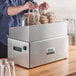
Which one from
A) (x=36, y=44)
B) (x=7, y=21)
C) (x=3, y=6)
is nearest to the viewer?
(x=36, y=44)

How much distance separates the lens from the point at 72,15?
15.1ft

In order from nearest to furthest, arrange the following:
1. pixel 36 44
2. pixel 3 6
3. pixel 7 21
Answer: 1. pixel 36 44
2. pixel 3 6
3. pixel 7 21

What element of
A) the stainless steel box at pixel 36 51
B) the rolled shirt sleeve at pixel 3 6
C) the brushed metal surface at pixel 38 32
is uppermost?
the rolled shirt sleeve at pixel 3 6

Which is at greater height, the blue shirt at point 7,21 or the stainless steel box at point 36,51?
the blue shirt at point 7,21

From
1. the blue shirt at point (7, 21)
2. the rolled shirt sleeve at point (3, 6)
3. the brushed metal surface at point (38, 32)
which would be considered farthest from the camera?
the blue shirt at point (7, 21)

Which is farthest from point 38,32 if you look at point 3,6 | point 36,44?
point 3,6

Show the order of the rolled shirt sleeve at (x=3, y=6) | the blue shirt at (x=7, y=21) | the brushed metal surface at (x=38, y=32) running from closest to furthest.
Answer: the brushed metal surface at (x=38, y=32) → the rolled shirt sleeve at (x=3, y=6) → the blue shirt at (x=7, y=21)

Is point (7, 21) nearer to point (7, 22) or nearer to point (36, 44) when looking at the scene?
point (7, 22)

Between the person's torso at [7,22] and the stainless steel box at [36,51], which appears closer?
the stainless steel box at [36,51]

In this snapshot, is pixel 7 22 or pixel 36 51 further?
pixel 7 22

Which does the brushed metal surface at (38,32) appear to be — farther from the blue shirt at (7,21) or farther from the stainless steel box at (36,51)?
the blue shirt at (7,21)

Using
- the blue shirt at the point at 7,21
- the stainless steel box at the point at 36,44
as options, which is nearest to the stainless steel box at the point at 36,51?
the stainless steel box at the point at 36,44

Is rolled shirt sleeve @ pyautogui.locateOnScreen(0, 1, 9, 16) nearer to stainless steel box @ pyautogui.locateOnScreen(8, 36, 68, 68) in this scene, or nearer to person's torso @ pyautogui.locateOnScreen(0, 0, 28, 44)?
person's torso @ pyautogui.locateOnScreen(0, 0, 28, 44)

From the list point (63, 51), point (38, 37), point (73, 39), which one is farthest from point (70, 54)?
point (73, 39)
